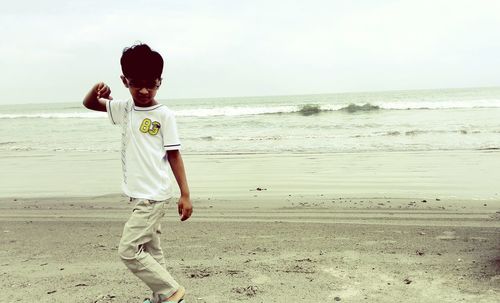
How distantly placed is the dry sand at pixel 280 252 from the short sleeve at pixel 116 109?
1264 millimetres

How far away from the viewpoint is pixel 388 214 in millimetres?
5129

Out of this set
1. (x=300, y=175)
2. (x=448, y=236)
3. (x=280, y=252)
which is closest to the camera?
(x=280, y=252)

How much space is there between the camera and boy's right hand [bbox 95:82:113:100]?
2574 mm

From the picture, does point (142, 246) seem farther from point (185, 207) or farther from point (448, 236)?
point (448, 236)

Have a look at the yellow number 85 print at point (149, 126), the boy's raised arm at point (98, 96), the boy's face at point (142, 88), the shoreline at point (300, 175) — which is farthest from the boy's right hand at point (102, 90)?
the shoreline at point (300, 175)

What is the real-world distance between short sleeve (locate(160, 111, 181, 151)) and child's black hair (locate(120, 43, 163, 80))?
236 mm

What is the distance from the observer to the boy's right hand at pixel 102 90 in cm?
257

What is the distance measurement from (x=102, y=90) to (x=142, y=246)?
0.94m

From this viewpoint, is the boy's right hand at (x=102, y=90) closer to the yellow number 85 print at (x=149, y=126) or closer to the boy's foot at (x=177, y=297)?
the yellow number 85 print at (x=149, y=126)

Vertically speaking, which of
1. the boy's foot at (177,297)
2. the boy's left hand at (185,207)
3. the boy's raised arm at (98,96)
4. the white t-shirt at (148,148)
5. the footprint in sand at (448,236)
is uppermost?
the boy's raised arm at (98,96)

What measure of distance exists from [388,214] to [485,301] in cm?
234

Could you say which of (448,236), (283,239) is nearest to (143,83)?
(283,239)

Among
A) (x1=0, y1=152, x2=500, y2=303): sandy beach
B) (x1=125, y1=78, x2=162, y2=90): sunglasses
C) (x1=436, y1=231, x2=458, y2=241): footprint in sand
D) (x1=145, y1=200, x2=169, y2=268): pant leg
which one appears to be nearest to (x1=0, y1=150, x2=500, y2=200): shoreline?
(x1=0, y1=152, x2=500, y2=303): sandy beach

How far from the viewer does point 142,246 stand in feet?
8.25
